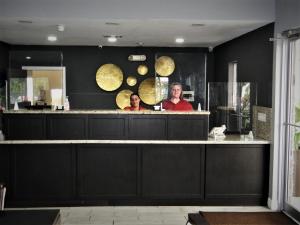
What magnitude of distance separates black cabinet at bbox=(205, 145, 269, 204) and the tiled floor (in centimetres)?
17

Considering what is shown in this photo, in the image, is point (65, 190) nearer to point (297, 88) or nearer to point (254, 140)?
point (254, 140)

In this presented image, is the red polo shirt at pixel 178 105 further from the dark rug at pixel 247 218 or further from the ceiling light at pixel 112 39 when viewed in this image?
the dark rug at pixel 247 218

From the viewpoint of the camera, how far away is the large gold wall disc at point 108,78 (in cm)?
952

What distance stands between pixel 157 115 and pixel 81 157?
1.11m

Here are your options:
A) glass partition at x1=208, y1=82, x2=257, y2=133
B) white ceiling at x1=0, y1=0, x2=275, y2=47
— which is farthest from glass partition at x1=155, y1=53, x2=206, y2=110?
white ceiling at x1=0, y1=0, x2=275, y2=47

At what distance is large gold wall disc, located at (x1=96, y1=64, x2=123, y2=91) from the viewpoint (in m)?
9.52

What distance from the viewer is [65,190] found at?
5.68 m

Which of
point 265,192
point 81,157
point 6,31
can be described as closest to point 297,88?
point 265,192

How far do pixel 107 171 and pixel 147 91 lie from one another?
4106mm

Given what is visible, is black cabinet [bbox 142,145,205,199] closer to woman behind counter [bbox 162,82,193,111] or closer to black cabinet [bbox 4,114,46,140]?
woman behind counter [bbox 162,82,193,111]

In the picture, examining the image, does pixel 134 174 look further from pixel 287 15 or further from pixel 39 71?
pixel 39 71

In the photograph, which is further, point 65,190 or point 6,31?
point 6,31

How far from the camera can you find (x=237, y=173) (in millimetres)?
5832

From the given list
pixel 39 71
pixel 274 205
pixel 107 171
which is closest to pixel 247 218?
pixel 274 205
